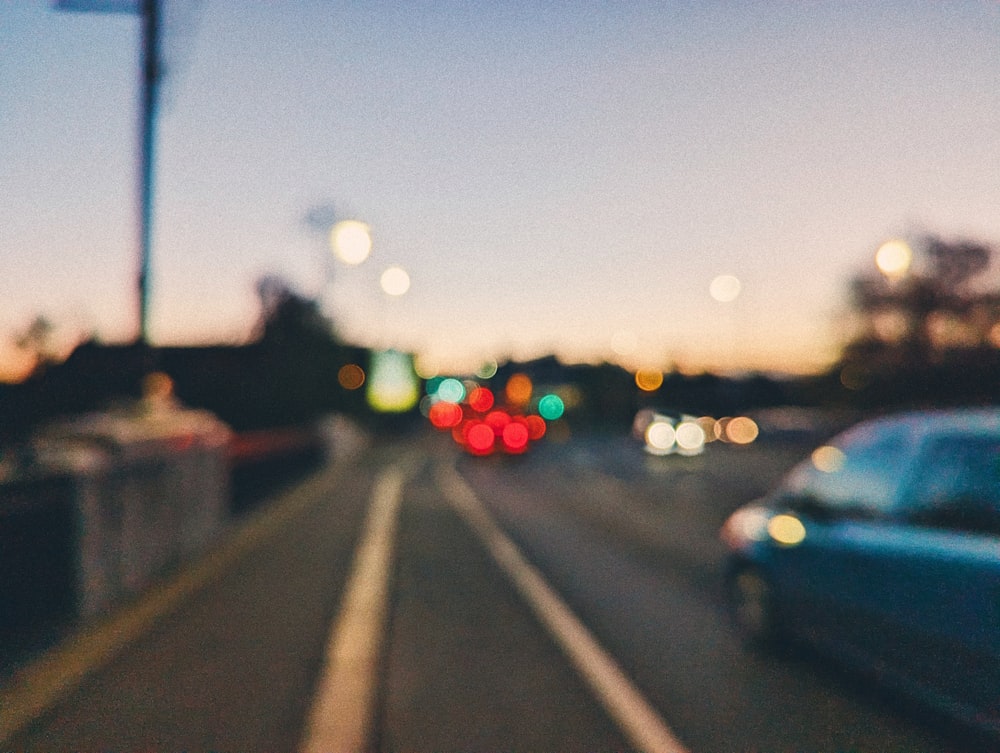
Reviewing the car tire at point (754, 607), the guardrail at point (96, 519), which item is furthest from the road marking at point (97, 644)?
the car tire at point (754, 607)

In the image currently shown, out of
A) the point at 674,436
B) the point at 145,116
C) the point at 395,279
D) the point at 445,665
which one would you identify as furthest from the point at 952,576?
the point at 674,436

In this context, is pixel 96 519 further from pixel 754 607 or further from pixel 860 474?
pixel 860 474

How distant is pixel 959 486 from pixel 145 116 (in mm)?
8915

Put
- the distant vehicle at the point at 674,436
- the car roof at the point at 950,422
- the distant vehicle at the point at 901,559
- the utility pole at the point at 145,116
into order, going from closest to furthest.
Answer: the distant vehicle at the point at 901,559
the car roof at the point at 950,422
the utility pole at the point at 145,116
the distant vehicle at the point at 674,436

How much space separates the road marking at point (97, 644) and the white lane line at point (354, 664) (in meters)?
1.41

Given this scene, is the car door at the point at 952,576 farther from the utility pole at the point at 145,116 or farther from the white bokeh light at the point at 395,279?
the white bokeh light at the point at 395,279

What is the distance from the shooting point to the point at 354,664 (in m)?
6.68

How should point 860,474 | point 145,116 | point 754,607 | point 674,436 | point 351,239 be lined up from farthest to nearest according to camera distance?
point 674,436 → point 351,239 → point 145,116 → point 754,607 → point 860,474

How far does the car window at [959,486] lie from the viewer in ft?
15.6

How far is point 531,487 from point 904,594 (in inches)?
687

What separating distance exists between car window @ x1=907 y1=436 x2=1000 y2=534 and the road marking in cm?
473

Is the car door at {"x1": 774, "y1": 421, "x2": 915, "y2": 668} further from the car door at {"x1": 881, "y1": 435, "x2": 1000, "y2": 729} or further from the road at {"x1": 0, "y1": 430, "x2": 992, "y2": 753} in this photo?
the road at {"x1": 0, "y1": 430, "x2": 992, "y2": 753}

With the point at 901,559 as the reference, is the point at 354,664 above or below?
below

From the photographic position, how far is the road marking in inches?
227
